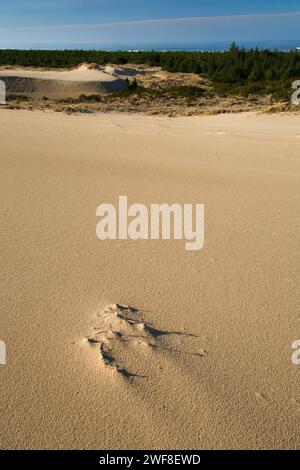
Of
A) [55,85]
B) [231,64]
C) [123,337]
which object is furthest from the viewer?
[231,64]

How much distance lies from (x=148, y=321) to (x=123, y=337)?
8.7 inches

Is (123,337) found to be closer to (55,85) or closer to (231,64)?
(55,85)

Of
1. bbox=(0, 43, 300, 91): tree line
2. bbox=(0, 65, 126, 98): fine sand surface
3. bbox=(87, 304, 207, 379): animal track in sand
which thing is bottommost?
bbox=(87, 304, 207, 379): animal track in sand

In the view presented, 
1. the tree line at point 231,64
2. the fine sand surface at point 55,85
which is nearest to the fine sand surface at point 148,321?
the fine sand surface at point 55,85

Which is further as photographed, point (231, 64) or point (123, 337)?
point (231, 64)

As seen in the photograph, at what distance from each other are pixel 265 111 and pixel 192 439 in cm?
1188

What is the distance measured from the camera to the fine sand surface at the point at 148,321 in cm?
178

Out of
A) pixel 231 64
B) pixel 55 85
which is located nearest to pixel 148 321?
pixel 55 85

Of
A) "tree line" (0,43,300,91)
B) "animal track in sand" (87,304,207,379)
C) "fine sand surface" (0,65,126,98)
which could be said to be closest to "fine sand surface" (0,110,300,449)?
"animal track in sand" (87,304,207,379)

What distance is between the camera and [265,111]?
1228cm

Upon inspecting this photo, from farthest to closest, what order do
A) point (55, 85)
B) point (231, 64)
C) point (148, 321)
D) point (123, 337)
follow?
1. point (231, 64)
2. point (55, 85)
3. point (148, 321)
4. point (123, 337)

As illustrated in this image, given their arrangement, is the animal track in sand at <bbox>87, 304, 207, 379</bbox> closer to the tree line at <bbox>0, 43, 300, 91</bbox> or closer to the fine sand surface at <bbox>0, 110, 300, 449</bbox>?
the fine sand surface at <bbox>0, 110, 300, 449</bbox>

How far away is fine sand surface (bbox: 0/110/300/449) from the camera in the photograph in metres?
1.78

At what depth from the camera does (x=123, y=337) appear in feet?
7.28
